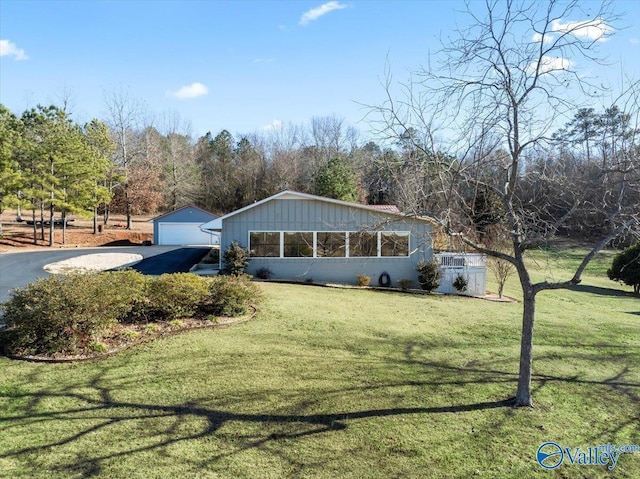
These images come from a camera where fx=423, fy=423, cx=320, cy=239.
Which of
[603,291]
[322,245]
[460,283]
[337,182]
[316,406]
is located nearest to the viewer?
[316,406]

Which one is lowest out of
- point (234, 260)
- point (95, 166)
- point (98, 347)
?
point (98, 347)

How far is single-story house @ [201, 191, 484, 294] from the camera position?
57.0ft

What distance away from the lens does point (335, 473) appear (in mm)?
3947

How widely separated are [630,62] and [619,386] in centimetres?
468

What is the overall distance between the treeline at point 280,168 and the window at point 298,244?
13.3ft

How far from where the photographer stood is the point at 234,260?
16.5m

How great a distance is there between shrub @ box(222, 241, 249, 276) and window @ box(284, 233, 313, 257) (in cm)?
181

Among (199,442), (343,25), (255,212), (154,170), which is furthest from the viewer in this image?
(154,170)

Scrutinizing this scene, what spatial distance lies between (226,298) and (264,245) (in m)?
8.04

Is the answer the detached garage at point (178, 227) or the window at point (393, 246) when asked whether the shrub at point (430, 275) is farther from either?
the detached garage at point (178, 227)

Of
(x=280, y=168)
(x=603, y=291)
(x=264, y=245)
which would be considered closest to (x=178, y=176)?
(x=280, y=168)

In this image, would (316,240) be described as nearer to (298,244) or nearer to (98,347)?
(298,244)

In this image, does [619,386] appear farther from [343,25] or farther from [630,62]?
[343,25]

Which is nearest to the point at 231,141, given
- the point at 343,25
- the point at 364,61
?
the point at 343,25
